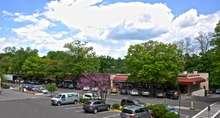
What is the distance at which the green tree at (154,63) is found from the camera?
80.8m

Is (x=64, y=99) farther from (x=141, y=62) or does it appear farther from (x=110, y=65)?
(x=110, y=65)

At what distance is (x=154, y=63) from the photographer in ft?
268

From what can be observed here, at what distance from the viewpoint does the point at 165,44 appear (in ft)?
275

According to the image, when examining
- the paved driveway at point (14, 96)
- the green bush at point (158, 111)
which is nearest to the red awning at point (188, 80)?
the paved driveway at point (14, 96)

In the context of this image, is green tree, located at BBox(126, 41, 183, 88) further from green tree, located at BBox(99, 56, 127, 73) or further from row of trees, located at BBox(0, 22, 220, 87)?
green tree, located at BBox(99, 56, 127, 73)

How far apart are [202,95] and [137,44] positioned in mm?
17506

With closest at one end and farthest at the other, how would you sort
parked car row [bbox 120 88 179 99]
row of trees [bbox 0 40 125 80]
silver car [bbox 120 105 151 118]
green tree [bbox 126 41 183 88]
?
silver car [bbox 120 105 151 118], parked car row [bbox 120 88 179 99], green tree [bbox 126 41 183 88], row of trees [bbox 0 40 125 80]

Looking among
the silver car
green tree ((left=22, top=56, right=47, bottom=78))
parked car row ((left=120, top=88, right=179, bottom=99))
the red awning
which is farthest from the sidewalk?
green tree ((left=22, top=56, right=47, bottom=78))

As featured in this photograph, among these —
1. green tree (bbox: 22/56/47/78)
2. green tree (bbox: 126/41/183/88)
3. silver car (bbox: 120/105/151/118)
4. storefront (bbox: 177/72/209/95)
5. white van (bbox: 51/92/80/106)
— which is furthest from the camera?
green tree (bbox: 22/56/47/78)

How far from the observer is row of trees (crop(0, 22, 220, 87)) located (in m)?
80.8

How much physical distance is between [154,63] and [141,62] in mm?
2577

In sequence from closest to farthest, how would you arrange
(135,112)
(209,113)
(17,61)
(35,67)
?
(135,112)
(209,113)
(35,67)
(17,61)

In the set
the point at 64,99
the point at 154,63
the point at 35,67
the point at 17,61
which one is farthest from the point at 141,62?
the point at 17,61

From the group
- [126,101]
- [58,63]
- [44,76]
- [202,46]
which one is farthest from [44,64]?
[126,101]
